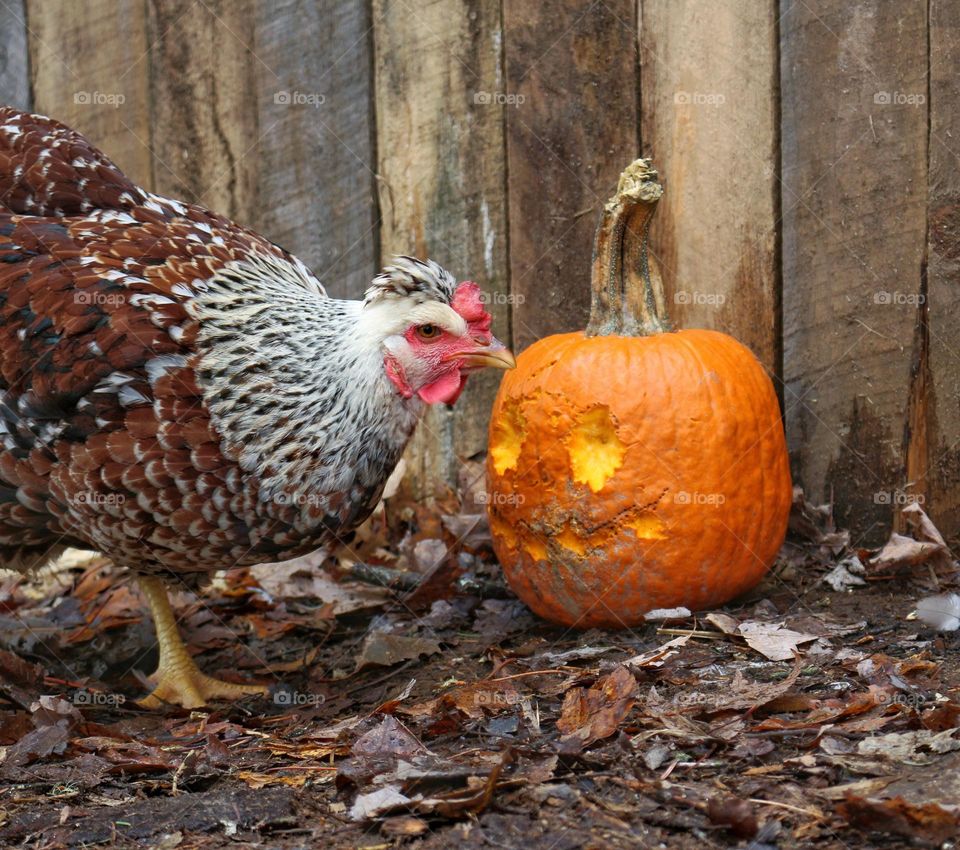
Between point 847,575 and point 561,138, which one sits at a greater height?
point 561,138

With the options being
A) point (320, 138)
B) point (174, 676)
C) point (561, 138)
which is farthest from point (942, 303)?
point (174, 676)

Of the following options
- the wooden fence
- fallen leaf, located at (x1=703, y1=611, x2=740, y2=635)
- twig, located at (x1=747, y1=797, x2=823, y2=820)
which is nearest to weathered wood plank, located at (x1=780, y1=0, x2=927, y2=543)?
the wooden fence

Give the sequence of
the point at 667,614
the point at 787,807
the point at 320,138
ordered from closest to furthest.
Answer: the point at 787,807 → the point at 667,614 → the point at 320,138

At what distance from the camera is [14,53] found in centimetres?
501

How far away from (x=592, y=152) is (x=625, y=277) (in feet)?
2.35

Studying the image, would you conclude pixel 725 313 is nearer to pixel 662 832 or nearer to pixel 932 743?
pixel 932 743

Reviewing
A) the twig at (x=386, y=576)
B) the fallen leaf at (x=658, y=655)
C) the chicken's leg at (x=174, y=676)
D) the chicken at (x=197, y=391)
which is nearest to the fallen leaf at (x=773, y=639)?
the fallen leaf at (x=658, y=655)

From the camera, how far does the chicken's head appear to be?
336 centimetres

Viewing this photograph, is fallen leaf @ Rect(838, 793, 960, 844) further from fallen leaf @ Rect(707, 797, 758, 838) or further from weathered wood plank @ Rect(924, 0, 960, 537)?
weathered wood plank @ Rect(924, 0, 960, 537)

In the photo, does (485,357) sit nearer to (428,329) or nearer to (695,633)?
(428,329)

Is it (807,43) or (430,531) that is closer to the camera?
(807,43)

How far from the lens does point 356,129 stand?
455cm

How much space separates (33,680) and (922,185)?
3.40 m

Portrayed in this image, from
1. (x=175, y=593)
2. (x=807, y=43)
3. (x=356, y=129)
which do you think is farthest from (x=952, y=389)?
(x=175, y=593)
